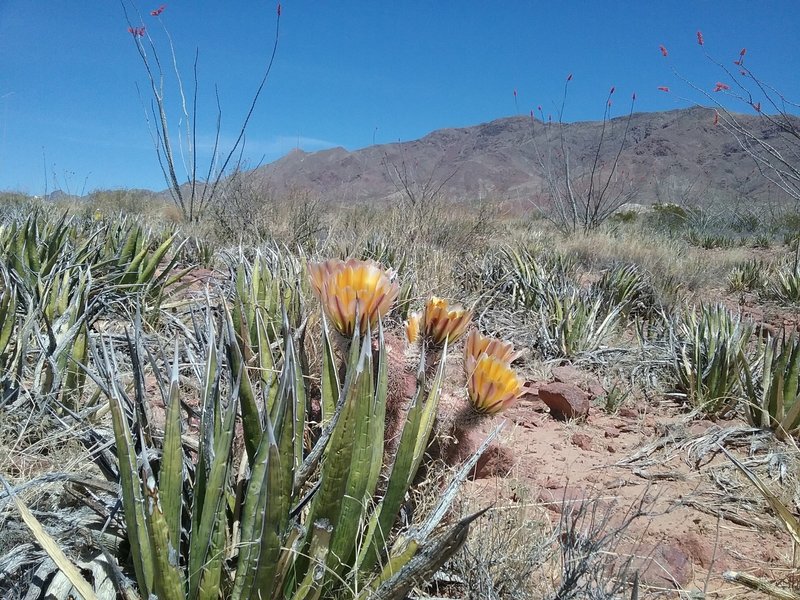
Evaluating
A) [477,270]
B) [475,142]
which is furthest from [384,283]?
[475,142]

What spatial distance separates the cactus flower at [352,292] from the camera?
1.66 metres

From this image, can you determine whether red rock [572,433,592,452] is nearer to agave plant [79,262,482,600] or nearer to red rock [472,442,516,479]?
red rock [472,442,516,479]

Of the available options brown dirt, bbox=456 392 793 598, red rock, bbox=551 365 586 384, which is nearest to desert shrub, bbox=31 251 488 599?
brown dirt, bbox=456 392 793 598

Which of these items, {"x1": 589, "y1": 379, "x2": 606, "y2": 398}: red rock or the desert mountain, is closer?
{"x1": 589, "y1": 379, "x2": 606, "y2": 398}: red rock

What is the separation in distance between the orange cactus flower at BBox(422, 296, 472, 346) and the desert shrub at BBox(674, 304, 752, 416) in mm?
2494

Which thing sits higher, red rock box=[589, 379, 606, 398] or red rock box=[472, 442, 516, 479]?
red rock box=[472, 442, 516, 479]

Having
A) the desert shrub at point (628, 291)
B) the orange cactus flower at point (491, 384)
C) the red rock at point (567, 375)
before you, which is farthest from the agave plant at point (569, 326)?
the orange cactus flower at point (491, 384)

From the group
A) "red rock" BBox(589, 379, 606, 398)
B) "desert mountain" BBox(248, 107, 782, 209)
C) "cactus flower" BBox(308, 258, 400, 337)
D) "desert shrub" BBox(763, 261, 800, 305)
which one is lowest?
"red rock" BBox(589, 379, 606, 398)

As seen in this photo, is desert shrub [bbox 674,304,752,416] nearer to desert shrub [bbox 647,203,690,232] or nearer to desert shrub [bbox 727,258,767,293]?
desert shrub [bbox 727,258,767,293]

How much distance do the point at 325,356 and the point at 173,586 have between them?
2.42ft

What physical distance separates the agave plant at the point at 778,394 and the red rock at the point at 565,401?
91 cm

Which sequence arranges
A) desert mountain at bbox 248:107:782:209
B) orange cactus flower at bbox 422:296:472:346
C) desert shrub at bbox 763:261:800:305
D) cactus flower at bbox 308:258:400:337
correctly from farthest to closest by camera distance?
desert mountain at bbox 248:107:782:209, desert shrub at bbox 763:261:800:305, orange cactus flower at bbox 422:296:472:346, cactus flower at bbox 308:258:400:337

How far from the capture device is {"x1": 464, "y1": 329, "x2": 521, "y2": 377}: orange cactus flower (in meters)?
1.76

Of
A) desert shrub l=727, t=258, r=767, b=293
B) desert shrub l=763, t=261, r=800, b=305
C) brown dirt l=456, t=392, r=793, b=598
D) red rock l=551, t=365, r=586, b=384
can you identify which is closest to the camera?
brown dirt l=456, t=392, r=793, b=598
